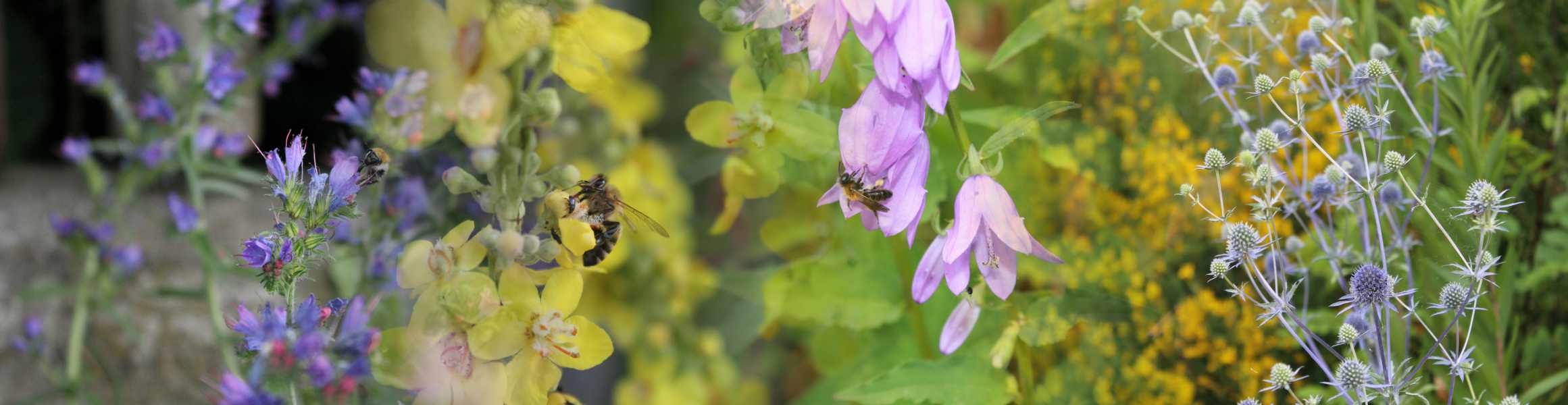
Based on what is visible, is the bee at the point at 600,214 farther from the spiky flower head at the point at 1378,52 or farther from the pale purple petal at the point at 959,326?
the spiky flower head at the point at 1378,52

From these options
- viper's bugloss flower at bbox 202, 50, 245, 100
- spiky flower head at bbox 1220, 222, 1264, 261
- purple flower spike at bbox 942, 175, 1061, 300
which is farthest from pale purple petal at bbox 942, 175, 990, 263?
viper's bugloss flower at bbox 202, 50, 245, 100

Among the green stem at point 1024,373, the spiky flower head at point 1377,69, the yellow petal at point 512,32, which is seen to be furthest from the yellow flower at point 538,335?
the spiky flower head at point 1377,69

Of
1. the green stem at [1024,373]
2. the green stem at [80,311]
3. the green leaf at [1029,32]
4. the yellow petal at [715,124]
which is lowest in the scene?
the green stem at [80,311]

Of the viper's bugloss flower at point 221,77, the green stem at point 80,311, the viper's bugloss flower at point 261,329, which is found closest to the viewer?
the viper's bugloss flower at point 261,329

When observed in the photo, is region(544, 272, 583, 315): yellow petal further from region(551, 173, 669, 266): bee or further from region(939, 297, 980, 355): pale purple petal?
region(939, 297, 980, 355): pale purple petal

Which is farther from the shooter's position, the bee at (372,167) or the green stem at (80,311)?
the green stem at (80,311)

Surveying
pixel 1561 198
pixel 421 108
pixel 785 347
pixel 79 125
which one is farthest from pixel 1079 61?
pixel 79 125

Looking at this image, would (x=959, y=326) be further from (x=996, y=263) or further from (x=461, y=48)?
(x=461, y=48)
